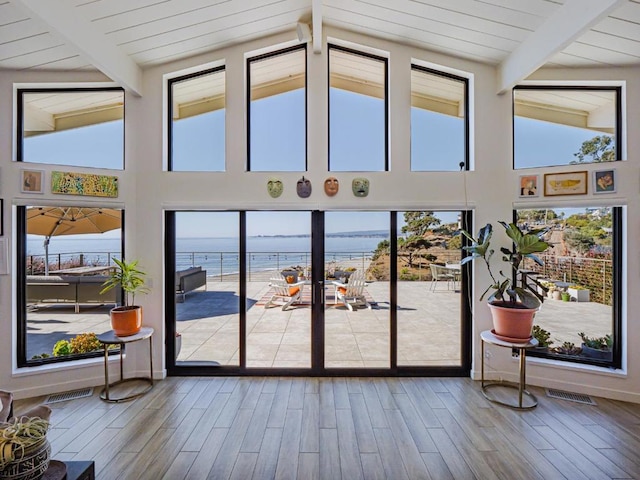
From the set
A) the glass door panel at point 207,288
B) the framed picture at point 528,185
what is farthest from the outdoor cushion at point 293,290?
the framed picture at point 528,185

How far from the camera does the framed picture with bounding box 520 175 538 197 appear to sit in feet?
13.0

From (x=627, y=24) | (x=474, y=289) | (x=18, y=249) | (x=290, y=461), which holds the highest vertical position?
(x=627, y=24)

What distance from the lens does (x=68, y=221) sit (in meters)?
4.00

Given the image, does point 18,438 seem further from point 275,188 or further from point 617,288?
point 617,288

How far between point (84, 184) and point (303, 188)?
2440 mm

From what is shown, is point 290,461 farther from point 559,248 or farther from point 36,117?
point 36,117

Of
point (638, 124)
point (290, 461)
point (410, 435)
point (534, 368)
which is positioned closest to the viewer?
point (290, 461)

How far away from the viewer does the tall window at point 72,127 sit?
3924mm

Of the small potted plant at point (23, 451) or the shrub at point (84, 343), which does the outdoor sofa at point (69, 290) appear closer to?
the shrub at point (84, 343)

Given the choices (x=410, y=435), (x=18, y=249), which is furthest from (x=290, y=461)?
(x=18, y=249)

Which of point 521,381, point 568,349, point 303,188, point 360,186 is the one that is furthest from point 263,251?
point 568,349

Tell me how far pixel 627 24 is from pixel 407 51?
Answer: 2054 millimetres

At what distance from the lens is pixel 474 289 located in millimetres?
4137

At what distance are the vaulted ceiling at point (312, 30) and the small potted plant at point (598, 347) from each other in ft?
9.82
